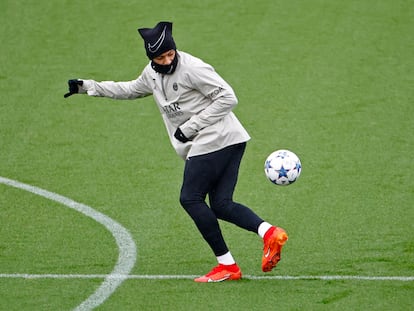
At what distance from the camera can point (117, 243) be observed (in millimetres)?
9516

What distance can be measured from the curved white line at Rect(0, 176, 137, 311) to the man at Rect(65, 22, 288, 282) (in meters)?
0.75

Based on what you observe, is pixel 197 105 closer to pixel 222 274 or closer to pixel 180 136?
pixel 180 136

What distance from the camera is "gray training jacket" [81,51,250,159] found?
8211 mm

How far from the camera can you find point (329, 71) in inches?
557

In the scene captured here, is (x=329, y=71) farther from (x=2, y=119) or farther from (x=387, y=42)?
(x=2, y=119)

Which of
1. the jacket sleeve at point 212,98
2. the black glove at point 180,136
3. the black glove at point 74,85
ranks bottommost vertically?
the black glove at point 180,136

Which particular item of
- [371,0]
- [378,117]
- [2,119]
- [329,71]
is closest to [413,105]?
[378,117]

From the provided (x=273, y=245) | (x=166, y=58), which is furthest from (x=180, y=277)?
(x=166, y=58)

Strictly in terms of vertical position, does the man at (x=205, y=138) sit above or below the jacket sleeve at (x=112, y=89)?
below

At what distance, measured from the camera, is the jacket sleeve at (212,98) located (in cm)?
820

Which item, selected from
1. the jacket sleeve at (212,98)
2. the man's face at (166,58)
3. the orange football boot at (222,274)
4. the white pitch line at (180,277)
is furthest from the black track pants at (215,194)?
the man's face at (166,58)

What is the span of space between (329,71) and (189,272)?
6.12 m

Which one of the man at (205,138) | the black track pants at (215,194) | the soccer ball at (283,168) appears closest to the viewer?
the man at (205,138)

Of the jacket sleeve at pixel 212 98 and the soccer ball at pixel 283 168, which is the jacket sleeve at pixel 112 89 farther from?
the soccer ball at pixel 283 168
